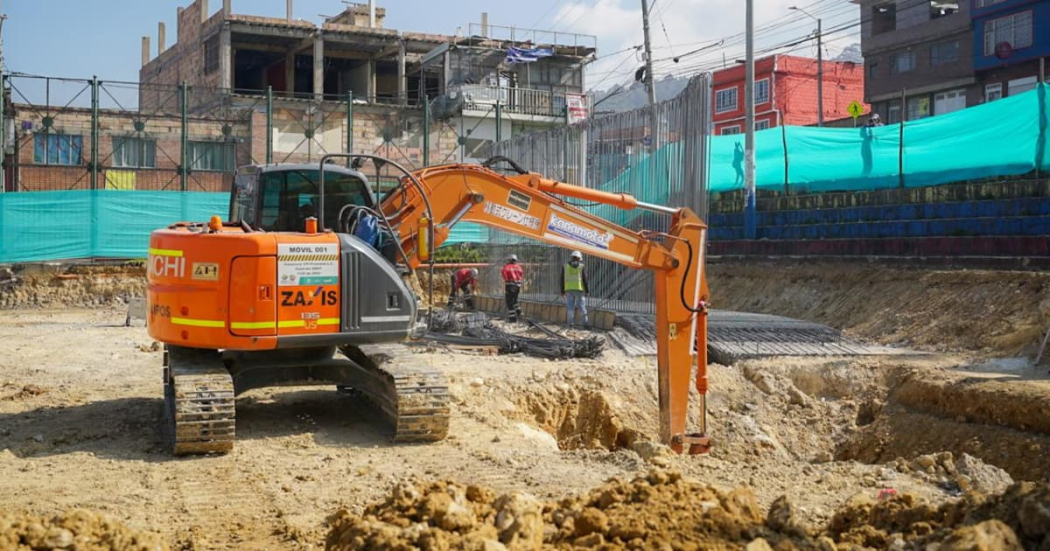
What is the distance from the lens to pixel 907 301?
16734 mm

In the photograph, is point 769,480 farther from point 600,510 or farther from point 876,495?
point 600,510

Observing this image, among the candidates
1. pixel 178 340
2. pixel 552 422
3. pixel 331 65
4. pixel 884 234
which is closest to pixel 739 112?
pixel 331 65

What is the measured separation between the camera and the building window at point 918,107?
42.9 metres

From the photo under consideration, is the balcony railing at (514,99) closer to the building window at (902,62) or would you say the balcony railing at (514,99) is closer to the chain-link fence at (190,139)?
the chain-link fence at (190,139)

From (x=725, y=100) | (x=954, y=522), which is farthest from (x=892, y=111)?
(x=954, y=522)

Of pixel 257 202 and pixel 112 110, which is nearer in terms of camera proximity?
pixel 257 202

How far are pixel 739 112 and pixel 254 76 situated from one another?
25.6m

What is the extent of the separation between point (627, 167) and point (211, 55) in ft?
94.5

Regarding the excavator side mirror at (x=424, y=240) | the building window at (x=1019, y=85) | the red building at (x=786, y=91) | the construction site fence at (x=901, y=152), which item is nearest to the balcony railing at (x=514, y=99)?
the red building at (x=786, y=91)

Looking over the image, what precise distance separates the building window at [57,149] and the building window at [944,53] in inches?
1284

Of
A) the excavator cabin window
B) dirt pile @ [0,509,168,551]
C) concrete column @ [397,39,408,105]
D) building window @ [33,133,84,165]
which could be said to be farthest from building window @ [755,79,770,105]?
dirt pile @ [0,509,168,551]

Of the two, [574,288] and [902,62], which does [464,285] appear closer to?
[574,288]

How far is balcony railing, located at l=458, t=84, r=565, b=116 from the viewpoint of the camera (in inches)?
1638

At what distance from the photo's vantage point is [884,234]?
59.6ft
